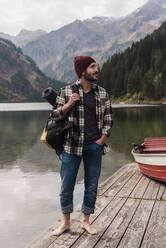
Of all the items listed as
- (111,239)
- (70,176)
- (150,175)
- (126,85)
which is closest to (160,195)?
(150,175)

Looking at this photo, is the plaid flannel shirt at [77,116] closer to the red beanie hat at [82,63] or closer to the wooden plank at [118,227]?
the red beanie hat at [82,63]

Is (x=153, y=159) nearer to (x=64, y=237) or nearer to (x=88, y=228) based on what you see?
(x=88, y=228)

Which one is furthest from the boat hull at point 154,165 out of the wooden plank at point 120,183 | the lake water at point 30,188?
the lake water at point 30,188

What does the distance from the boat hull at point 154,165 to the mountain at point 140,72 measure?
113994 millimetres

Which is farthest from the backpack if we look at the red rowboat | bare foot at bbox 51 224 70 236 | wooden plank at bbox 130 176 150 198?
the red rowboat

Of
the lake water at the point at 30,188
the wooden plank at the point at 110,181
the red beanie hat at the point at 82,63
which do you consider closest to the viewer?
the red beanie hat at the point at 82,63

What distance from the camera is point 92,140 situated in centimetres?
488

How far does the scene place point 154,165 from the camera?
29.8 feet

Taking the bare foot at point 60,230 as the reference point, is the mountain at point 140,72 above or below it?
above

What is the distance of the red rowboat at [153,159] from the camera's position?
8781mm

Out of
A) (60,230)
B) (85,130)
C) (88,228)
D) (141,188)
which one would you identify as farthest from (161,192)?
(85,130)

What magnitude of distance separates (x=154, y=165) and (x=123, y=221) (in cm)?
388

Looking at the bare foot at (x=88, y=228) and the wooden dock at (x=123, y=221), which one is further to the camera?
the bare foot at (x=88, y=228)

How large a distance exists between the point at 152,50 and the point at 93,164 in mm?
151718
